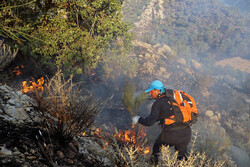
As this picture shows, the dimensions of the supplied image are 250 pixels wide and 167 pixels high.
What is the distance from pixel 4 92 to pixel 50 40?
9.66ft

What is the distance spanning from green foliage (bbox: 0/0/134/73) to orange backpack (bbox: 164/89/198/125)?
127 inches

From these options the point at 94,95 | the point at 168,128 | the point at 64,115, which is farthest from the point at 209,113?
the point at 64,115

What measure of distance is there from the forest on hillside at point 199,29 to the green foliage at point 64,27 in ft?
44.8

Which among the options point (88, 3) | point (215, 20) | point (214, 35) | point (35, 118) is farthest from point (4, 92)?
point (215, 20)

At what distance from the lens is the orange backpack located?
2.63 meters

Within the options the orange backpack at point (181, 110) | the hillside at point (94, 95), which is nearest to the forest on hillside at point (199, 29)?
the hillside at point (94, 95)

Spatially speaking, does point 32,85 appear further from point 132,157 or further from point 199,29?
point 199,29

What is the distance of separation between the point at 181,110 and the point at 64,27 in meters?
4.23

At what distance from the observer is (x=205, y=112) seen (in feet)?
29.2

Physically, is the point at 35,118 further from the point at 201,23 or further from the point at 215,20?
the point at 215,20

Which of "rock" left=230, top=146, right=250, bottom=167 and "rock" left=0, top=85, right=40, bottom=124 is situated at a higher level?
"rock" left=0, top=85, right=40, bottom=124

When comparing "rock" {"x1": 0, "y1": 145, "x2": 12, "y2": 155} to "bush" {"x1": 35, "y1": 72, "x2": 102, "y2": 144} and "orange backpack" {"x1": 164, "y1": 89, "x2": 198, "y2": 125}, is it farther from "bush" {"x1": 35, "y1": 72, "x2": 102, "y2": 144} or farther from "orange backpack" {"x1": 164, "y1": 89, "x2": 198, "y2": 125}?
"orange backpack" {"x1": 164, "y1": 89, "x2": 198, "y2": 125}

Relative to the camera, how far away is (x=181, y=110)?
8.73 feet

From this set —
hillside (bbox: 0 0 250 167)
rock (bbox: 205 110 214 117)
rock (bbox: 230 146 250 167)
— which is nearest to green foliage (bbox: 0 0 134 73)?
hillside (bbox: 0 0 250 167)
